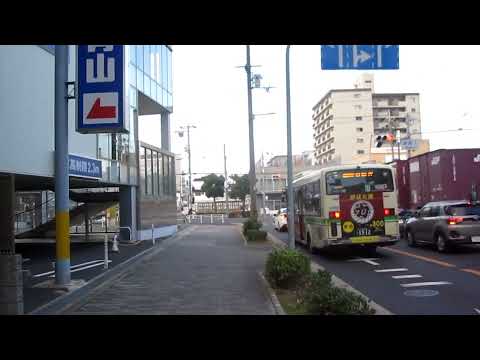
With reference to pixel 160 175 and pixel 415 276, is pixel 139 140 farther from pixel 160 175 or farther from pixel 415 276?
pixel 415 276

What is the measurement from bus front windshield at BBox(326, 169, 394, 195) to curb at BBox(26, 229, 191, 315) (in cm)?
639

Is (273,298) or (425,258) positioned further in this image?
(425,258)

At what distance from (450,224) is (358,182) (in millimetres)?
2984

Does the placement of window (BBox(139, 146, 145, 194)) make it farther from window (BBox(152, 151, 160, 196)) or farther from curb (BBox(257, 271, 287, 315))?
curb (BBox(257, 271, 287, 315))

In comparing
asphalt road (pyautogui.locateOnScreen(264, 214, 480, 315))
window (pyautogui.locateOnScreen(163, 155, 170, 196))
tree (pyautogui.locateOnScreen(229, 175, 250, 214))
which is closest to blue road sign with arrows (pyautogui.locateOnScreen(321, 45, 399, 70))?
asphalt road (pyautogui.locateOnScreen(264, 214, 480, 315))

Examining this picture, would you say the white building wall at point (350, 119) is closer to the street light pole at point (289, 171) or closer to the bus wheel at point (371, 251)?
the bus wheel at point (371, 251)

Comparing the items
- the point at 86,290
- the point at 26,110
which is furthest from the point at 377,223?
the point at 26,110

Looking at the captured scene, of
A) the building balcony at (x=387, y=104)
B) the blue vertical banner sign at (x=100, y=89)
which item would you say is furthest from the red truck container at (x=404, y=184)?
the building balcony at (x=387, y=104)

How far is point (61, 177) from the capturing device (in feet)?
37.5

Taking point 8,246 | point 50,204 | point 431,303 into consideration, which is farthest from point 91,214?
point 431,303

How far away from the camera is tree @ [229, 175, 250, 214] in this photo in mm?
75500

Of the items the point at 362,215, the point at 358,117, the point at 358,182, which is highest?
the point at 358,117
